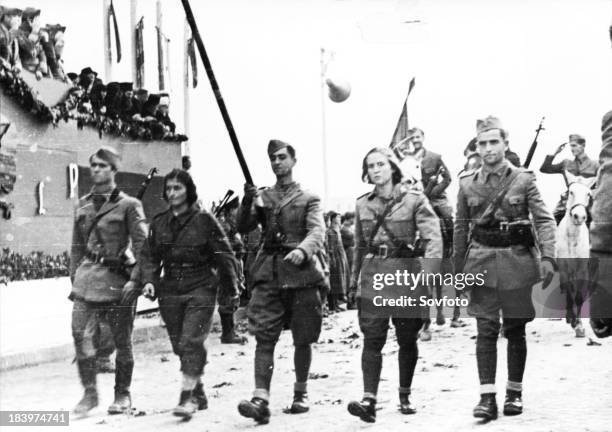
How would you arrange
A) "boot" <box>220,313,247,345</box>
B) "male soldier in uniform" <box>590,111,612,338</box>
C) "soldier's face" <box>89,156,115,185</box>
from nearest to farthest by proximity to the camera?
"male soldier in uniform" <box>590,111,612,338</box>
"soldier's face" <box>89,156,115,185</box>
"boot" <box>220,313,247,345</box>

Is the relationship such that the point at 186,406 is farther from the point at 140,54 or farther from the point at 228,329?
the point at 140,54

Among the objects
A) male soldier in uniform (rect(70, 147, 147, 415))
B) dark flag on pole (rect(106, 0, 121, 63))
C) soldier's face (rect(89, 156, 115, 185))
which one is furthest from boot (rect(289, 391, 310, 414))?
dark flag on pole (rect(106, 0, 121, 63))

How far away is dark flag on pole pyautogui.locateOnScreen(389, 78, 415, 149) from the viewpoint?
529 cm

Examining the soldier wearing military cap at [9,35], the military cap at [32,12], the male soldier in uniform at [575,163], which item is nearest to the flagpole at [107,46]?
the military cap at [32,12]

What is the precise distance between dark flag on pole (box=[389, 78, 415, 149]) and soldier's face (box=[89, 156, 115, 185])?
1725 mm

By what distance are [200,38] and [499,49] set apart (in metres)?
1.86

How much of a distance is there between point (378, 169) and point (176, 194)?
114 cm

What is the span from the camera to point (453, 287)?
482cm

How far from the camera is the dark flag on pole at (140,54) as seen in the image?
5301mm

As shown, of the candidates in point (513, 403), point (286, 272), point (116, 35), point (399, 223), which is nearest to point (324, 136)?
point (399, 223)

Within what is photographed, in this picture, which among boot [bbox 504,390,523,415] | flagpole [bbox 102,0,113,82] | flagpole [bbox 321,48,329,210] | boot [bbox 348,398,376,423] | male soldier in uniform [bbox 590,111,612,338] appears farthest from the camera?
flagpole [bbox 102,0,113,82]

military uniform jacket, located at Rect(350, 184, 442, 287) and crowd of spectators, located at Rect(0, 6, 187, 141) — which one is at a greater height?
crowd of spectators, located at Rect(0, 6, 187, 141)

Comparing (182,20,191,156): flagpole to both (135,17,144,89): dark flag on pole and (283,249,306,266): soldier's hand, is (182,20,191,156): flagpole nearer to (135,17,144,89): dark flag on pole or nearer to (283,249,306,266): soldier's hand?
(135,17,144,89): dark flag on pole

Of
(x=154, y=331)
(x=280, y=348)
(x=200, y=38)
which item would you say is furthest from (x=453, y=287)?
(x=200, y=38)
